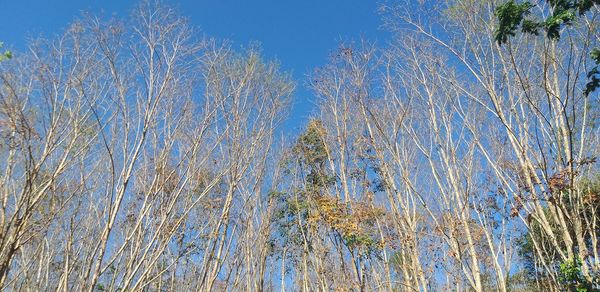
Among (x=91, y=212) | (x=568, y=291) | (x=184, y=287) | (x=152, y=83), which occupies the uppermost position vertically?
(x=152, y=83)

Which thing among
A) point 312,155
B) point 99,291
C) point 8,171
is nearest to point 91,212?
point 8,171

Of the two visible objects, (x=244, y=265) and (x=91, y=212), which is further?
(x=244, y=265)

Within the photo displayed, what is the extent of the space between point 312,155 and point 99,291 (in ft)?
23.5

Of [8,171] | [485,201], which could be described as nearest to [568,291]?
[485,201]

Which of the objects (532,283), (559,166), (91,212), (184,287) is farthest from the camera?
(532,283)

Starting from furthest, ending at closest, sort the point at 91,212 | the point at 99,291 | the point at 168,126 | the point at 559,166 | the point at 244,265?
the point at 99,291 → the point at 244,265 → the point at 91,212 → the point at 559,166 → the point at 168,126

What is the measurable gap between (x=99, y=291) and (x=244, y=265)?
4818 millimetres

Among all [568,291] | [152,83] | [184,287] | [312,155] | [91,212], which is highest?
[312,155]

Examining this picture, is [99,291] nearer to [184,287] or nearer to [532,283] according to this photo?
[184,287]

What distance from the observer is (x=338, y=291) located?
32.8 ft

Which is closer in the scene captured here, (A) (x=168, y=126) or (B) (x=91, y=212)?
(A) (x=168, y=126)

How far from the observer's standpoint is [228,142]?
6.38m

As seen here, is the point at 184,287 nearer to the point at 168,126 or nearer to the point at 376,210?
the point at 376,210

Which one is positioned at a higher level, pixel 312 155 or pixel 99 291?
pixel 312 155
